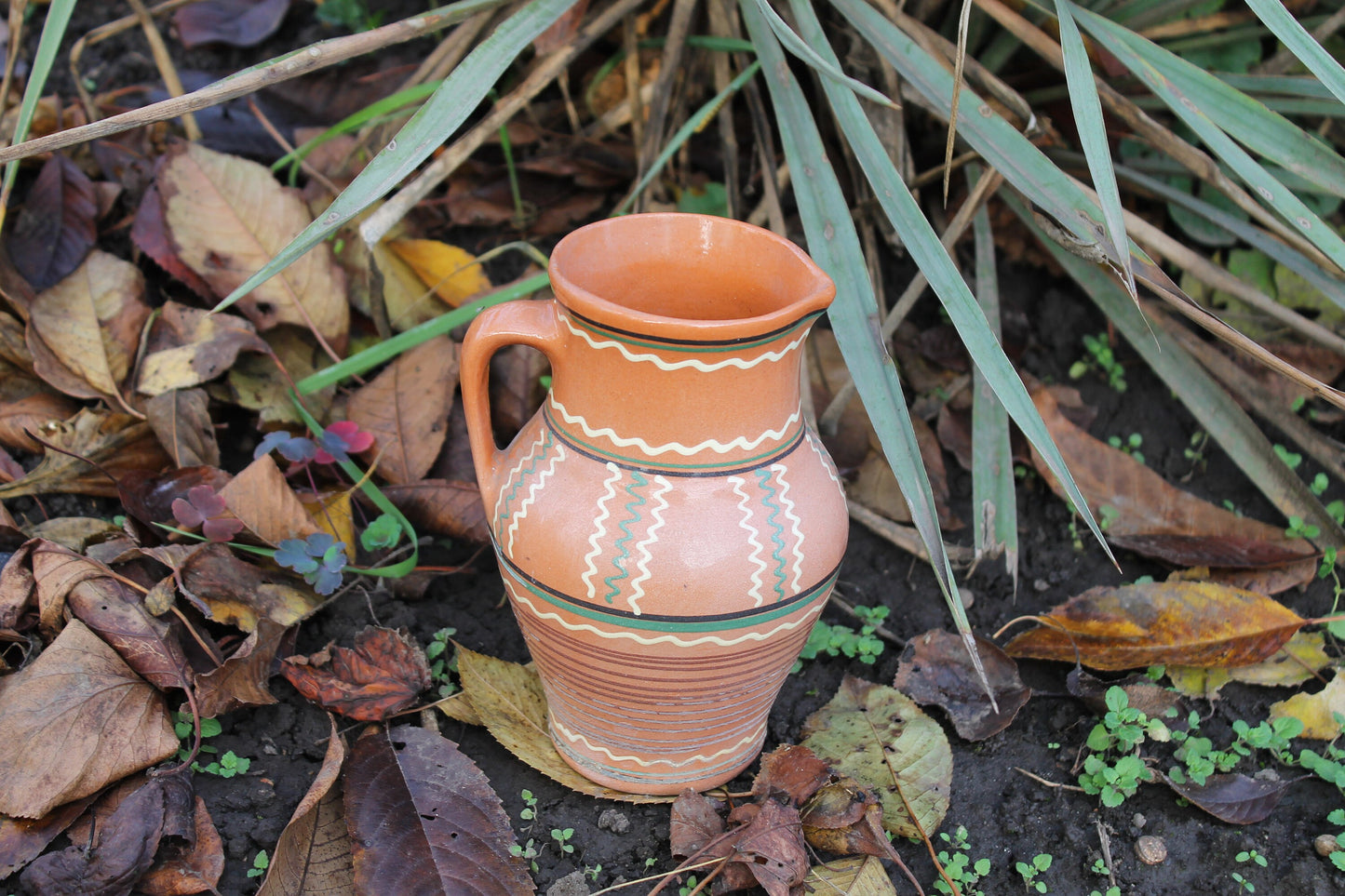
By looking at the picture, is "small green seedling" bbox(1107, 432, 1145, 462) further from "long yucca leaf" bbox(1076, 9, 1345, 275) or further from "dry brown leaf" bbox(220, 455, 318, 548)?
"dry brown leaf" bbox(220, 455, 318, 548)

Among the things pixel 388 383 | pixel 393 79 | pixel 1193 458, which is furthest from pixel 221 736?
pixel 1193 458

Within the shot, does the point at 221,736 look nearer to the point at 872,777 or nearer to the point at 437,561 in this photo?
the point at 437,561

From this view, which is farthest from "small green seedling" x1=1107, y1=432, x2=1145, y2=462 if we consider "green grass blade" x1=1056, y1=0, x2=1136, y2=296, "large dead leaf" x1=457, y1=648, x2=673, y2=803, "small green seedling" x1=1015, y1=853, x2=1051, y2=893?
"large dead leaf" x1=457, y1=648, x2=673, y2=803

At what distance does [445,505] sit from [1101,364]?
129 cm

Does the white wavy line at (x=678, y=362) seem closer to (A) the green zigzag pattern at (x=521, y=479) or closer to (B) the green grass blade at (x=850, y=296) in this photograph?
(A) the green zigzag pattern at (x=521, y=479)

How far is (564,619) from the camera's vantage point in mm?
1193

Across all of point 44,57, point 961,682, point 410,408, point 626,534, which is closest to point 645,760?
point 626,534

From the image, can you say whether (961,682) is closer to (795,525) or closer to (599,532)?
(795,525)

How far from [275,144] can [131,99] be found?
35 cm

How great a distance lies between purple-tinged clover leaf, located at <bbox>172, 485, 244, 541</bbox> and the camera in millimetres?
1436

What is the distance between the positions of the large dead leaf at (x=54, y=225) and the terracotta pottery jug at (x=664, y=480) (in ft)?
3.08

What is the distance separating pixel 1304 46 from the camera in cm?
133

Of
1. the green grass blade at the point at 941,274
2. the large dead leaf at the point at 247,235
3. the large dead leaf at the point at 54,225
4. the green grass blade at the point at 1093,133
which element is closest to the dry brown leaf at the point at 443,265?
the large dead leaf at the point at 247,235

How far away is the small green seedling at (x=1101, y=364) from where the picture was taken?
6.78 feet
